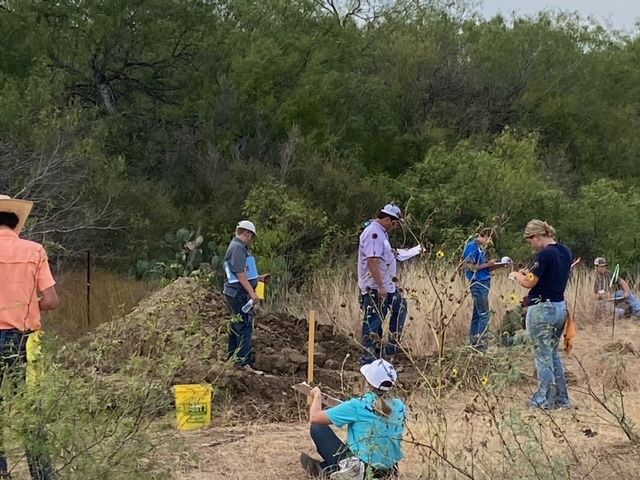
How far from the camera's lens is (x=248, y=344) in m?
9.20

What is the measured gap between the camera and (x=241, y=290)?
9.09m

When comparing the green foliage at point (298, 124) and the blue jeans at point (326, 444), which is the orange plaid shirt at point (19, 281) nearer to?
the blue jeans at point (326, 444)

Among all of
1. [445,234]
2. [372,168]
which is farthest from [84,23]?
[445,234]

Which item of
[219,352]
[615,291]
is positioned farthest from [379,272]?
[615,291]

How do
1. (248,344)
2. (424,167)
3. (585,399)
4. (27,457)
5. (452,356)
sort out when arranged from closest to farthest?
(27,457) < (452,356) < (585,399) < (248,344) < (424,167)

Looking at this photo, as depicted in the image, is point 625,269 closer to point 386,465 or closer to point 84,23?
point 84,23

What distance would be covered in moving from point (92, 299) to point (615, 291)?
7043 mm

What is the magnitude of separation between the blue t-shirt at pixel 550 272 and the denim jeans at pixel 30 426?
3.94 metres

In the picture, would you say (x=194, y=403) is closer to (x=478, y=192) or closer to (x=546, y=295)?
(x=546, y=295)

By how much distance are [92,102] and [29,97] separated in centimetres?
391

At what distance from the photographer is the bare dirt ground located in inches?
199

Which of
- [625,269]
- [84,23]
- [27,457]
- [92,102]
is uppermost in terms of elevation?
[84,23]

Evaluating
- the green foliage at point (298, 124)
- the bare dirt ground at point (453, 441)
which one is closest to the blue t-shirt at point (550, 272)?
the bare dirt ground at point (453, 441)

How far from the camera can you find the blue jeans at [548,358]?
7398mm
